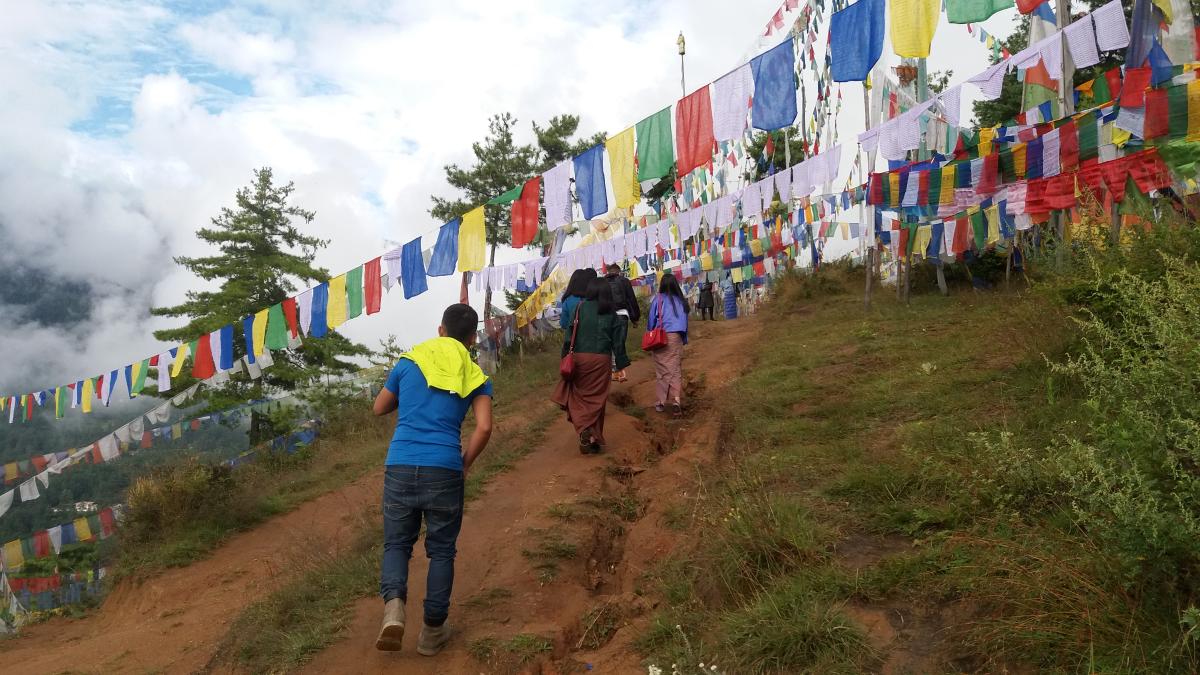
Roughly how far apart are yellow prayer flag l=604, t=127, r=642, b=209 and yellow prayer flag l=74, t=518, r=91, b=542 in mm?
8445

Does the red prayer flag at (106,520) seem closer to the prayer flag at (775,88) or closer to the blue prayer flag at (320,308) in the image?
the blue prayer flag at (320,308)

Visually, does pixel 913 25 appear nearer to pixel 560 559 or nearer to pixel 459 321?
pixel 459 321

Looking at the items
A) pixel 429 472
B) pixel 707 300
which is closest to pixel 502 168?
pixel 707 300

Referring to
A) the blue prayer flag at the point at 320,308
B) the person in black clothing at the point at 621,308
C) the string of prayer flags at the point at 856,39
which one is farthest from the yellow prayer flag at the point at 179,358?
the string of prayer flags at the point at 856,39

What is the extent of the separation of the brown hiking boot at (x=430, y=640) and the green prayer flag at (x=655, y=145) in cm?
624

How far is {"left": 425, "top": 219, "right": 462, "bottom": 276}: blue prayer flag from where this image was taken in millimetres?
11234

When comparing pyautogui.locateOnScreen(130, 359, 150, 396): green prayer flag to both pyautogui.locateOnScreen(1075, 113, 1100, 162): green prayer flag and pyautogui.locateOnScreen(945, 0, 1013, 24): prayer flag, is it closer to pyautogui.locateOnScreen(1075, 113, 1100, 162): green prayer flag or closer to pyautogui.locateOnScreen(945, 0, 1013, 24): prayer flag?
pyautogui.locateOnScreen(945, 0, 1013, 24): prayer flag

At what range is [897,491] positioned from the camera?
397 cm

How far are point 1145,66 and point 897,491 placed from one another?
18.7ft

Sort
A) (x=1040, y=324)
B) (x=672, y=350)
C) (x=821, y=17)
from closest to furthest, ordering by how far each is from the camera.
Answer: (x=1040, y=324)
(x=672, y=350)
(x=821, y=17)

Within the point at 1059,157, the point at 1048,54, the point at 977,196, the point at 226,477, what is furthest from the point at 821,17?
the point at 226,477

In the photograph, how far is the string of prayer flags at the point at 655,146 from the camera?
28.7ft

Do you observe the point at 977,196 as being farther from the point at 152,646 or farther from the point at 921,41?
the point at 152,646

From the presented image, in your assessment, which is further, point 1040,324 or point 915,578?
point 1040,324
